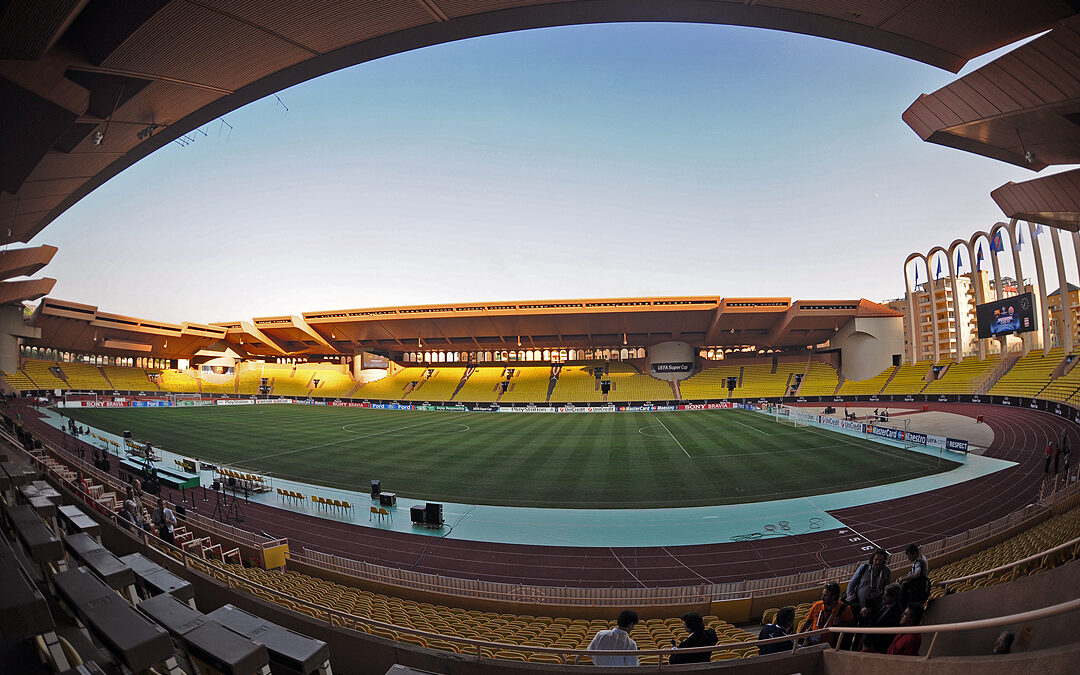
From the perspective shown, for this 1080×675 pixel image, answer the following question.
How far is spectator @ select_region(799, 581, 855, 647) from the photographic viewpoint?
482cm

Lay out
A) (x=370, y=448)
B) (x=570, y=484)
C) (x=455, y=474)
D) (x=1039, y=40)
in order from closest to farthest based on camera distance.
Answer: (x=1039, y=40) < (x=570, y=484) < (x=455, y=474) < (x=370, y=448)

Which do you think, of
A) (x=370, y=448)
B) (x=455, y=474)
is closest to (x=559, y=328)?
(x=370, y=448)

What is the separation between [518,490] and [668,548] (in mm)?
7384

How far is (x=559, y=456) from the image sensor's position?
2462cm

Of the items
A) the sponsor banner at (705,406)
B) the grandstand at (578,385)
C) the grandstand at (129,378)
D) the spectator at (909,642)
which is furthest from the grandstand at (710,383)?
the grandstand at (129,378)

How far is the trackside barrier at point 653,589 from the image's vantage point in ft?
29.3

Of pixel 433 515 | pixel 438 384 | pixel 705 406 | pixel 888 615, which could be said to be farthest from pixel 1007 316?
pixel 438 384

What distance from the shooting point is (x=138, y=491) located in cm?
1275

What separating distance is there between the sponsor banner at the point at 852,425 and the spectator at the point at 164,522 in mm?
36673

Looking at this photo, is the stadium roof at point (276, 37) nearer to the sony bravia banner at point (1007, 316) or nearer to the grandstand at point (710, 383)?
the sony bravia banner at point (1007, 316)

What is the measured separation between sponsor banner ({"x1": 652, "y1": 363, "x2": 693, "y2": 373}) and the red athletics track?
39.0 m

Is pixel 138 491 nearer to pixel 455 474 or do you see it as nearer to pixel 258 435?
pixel 455 474

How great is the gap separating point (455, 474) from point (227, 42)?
59.7 ft

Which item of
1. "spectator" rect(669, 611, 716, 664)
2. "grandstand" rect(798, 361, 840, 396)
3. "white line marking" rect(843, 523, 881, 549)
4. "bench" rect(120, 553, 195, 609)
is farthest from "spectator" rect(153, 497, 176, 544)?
"grandstand" rect(798, 361, 840, 396)
